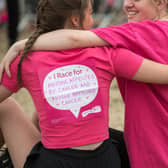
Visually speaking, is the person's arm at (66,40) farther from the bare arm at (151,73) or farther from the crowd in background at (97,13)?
the crowd in background at (97,13)

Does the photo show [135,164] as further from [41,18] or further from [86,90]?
[41,18]

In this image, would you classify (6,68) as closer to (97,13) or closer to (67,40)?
(67,40)

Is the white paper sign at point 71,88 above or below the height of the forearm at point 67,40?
below

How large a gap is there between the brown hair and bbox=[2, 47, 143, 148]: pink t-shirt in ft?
0.22

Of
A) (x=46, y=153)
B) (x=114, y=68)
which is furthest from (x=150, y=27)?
(x=46, y=153)

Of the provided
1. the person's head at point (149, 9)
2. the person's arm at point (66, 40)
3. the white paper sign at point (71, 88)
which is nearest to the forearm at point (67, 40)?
the person's arm at point (66, 40)

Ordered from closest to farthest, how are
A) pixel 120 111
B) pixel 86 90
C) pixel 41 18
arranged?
pixel 86 90 → pixel 41 18 → pixel 120 111

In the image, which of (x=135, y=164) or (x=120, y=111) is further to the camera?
(x=120, y=111)

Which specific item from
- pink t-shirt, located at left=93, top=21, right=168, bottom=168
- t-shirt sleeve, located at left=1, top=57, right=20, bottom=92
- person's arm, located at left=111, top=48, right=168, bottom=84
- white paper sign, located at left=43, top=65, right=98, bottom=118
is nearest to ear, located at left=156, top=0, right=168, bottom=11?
pink t-shirt, located at left=93, top=21, right=168, bottom=168

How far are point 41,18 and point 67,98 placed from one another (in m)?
0.40

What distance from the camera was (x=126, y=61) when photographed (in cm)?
146

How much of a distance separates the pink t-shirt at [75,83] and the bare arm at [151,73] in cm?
3

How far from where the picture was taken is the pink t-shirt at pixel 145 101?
1517 millimetres

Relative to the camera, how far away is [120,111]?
397 cm
